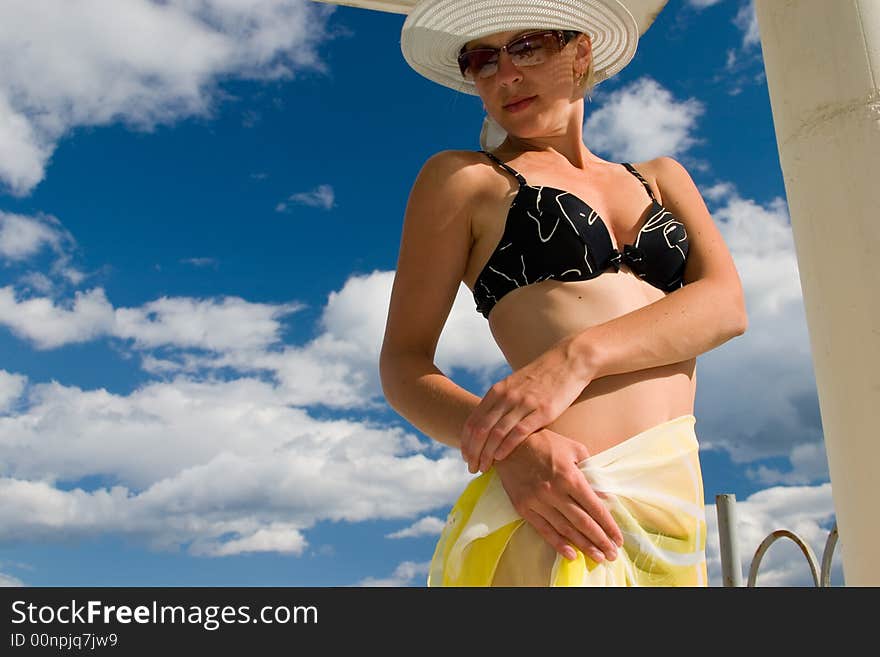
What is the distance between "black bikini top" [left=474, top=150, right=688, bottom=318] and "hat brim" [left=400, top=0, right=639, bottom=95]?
611 mm

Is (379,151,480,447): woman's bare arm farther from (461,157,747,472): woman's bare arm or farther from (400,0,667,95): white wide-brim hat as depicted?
(400,0,667,95): white wide-brim hat

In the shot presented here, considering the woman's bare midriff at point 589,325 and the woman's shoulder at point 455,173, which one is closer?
the woman's bare midriff at point 589,325

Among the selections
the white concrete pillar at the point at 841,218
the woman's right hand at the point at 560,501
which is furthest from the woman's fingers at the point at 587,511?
the white concrete pillar at the point at 841,218

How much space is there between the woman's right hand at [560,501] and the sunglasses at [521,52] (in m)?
1.41

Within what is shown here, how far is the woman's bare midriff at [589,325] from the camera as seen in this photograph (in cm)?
268

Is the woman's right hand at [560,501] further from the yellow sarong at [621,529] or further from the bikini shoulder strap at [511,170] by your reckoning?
the bikini shoulder strap at [511,170]

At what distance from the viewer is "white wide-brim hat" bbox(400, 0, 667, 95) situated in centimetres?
315

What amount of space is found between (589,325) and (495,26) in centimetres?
117

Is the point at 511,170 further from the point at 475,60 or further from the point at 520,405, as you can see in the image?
the point at 520,405

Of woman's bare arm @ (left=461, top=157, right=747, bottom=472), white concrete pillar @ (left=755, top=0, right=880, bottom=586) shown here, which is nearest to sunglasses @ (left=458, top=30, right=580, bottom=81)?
woman's bare arm @ (left=461, top=157, right=747, bottom=472)

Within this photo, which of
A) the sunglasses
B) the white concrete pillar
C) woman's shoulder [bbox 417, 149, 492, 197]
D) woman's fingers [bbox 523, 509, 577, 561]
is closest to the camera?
woman's fingers [bbox 523, 509, 577, 561]
